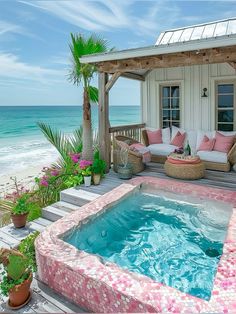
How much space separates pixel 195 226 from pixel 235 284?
5.33 feet

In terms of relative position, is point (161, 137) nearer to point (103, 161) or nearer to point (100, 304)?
point (103, 161)

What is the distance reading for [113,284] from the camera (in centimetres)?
218

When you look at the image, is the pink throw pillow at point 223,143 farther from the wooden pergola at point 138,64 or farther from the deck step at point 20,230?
the deck step at point 20,230

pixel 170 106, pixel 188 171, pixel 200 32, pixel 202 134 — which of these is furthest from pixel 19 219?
pixel 200 32

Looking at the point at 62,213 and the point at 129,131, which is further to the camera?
the point at 129,131

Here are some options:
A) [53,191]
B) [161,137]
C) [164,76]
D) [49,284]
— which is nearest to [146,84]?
[164,76]

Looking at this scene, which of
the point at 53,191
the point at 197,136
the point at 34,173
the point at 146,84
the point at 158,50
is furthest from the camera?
the point at 34,173

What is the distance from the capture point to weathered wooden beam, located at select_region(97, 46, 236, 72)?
14.2 ft

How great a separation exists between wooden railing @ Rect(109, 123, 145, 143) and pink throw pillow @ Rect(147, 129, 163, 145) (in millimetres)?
469

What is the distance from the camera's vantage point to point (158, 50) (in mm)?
4418

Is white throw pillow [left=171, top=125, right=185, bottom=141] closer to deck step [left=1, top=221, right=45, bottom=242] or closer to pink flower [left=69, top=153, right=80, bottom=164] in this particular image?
pink flower [left=69, top=153, right=80, bottom=164]

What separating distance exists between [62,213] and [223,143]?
13.2ft

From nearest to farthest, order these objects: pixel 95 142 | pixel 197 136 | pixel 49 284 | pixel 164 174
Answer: pixel 49 284, pixel 164 174, pixel 197 136, pixel 95 142

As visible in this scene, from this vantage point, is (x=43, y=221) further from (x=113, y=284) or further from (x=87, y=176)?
(x=113, y=284)
